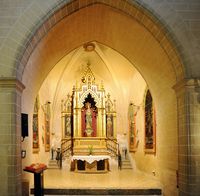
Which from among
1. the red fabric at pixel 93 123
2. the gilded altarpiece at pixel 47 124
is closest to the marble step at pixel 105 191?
the gilded altarpiece at pixel 47 124

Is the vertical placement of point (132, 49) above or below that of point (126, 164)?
above

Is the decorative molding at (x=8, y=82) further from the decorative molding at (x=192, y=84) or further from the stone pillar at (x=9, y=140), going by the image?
the decorative molding at (x=192, y=84)

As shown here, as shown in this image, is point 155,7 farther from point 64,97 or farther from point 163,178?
point 64,97

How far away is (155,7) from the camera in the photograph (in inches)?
333

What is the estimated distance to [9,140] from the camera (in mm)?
7895

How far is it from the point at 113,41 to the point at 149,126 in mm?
4270

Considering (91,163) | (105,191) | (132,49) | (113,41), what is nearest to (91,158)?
(91,163)

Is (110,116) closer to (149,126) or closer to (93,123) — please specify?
(93,123)

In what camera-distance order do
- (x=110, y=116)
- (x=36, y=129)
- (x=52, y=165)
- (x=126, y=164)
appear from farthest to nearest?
1. (x=110, y=116)
2. (x=52, y=165)
3. (x=126, y=164)
4. (x=36, y=129)

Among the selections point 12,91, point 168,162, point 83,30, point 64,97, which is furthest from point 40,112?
point 12,91

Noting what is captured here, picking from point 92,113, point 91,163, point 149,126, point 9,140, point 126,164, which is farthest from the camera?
point 92,113

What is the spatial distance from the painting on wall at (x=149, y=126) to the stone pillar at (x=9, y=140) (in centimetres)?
699

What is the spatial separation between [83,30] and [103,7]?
141cm

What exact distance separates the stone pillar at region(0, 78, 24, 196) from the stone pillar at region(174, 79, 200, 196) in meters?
3.38
